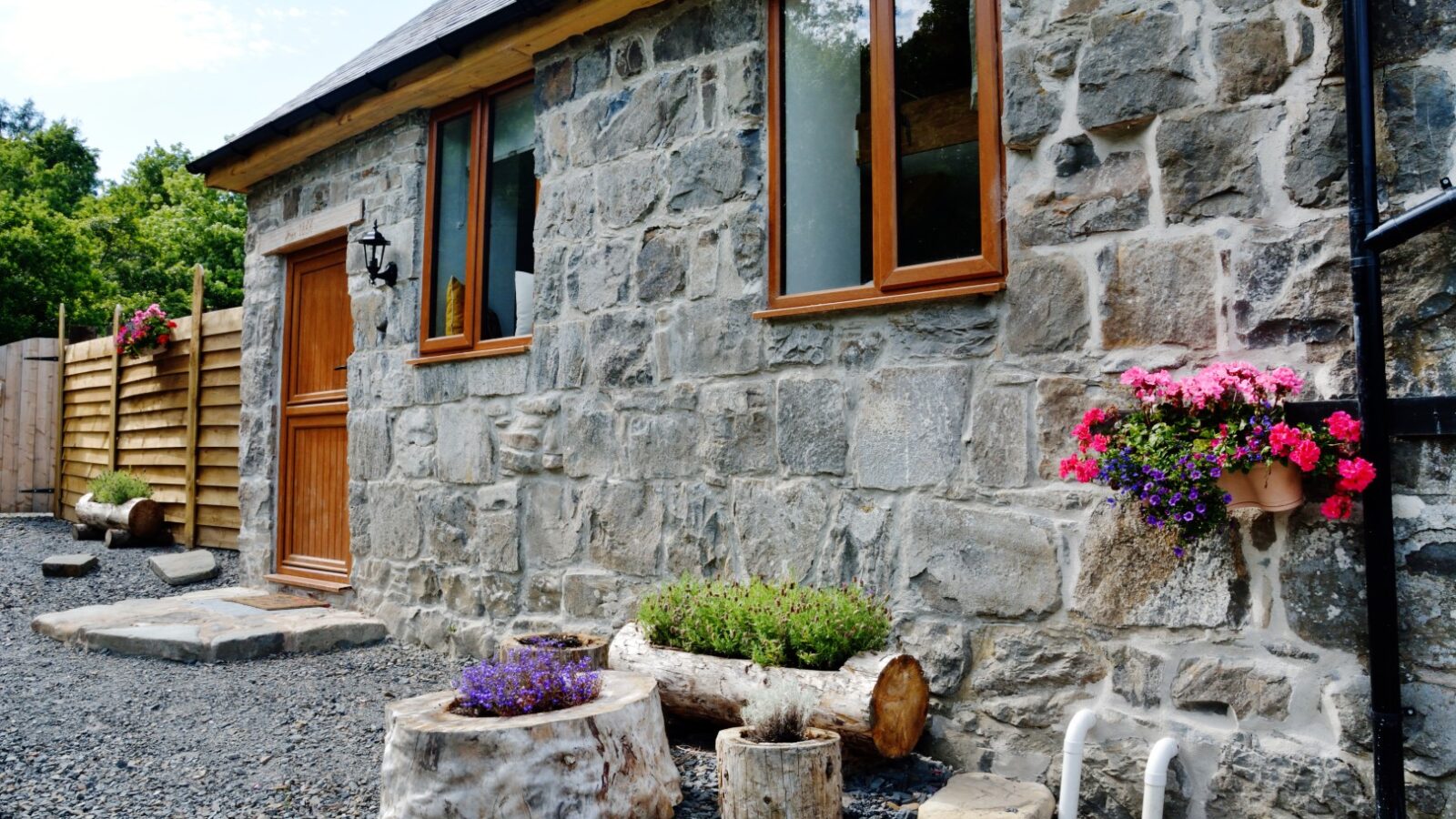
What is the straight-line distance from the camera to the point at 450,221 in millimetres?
5855

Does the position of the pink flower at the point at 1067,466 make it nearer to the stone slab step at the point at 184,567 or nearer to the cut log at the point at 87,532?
the stone slab step at the point at 184,567

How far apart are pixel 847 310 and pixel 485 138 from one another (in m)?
2.94

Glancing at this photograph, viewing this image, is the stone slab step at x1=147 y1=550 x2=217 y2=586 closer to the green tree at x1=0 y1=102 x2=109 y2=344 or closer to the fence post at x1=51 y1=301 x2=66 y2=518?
the fence post at x1=51 y1=301 x2=66 y2=518

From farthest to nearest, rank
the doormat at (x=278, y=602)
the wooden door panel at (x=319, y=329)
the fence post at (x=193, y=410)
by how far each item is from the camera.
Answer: the fence post at (x=193, y=410) < the wooden door panel at (x=319, y=329) < the doormat at (x=278, y=602)

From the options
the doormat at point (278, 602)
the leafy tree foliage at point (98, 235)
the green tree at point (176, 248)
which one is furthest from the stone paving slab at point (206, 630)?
the green tree at point (176, 248)

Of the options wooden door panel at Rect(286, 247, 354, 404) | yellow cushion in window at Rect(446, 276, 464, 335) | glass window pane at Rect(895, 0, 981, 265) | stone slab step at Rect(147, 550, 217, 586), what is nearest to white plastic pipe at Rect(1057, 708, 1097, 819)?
Answer: glass window pane at Rect(895, 0, 981, 265)

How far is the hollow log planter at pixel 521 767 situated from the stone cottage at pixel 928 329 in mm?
1142

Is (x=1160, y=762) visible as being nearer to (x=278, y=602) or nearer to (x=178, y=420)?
(x=278, y=602)

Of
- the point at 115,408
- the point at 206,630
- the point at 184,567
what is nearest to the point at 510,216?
the point at 206,630

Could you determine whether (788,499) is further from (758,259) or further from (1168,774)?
(1168,774)

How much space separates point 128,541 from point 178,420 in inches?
48.9

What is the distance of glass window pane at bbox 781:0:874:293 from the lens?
152 inches

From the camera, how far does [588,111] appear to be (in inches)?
192

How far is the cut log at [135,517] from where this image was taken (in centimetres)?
938
